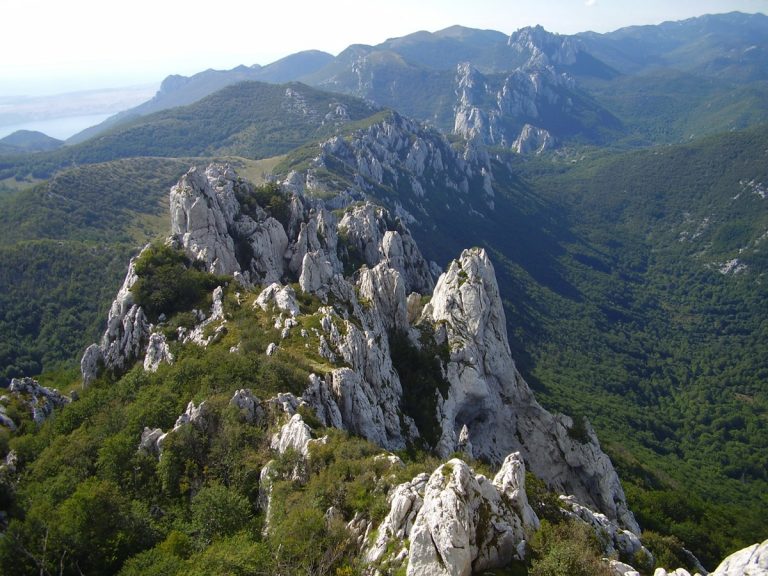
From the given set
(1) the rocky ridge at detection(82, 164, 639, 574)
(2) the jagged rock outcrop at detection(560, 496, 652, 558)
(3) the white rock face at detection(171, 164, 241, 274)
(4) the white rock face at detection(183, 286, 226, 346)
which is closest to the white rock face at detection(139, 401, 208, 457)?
(1) the rocky ridge at detection(82, 164, 639, 574)

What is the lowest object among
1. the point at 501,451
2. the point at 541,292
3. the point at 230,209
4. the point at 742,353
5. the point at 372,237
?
the point at 742,353

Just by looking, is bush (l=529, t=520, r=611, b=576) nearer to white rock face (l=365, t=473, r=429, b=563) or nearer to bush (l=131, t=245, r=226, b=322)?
white rock face (l=365, t=473, r=429, b=563)

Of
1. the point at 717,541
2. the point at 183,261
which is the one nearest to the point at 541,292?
the point at 717,541

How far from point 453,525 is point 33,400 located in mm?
36608

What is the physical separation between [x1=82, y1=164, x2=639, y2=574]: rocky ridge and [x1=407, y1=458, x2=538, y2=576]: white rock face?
96 mm

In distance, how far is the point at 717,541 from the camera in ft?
177

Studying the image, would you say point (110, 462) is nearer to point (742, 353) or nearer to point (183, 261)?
point (183, 261)

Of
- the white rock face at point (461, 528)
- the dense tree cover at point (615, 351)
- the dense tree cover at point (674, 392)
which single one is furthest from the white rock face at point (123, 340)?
the dense tree cover at point (674, 392)

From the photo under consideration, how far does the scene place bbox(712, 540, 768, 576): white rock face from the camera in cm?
1708

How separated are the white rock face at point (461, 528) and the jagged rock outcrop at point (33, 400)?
32.7 meters

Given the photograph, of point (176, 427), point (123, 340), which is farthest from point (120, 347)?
point (176, 427)

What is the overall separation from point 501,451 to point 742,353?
144696 millimetres

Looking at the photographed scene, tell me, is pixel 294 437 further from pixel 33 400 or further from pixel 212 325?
pixel 33 400

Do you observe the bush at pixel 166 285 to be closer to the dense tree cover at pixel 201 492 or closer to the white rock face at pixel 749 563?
the dense tree cover at pixel 201 492
